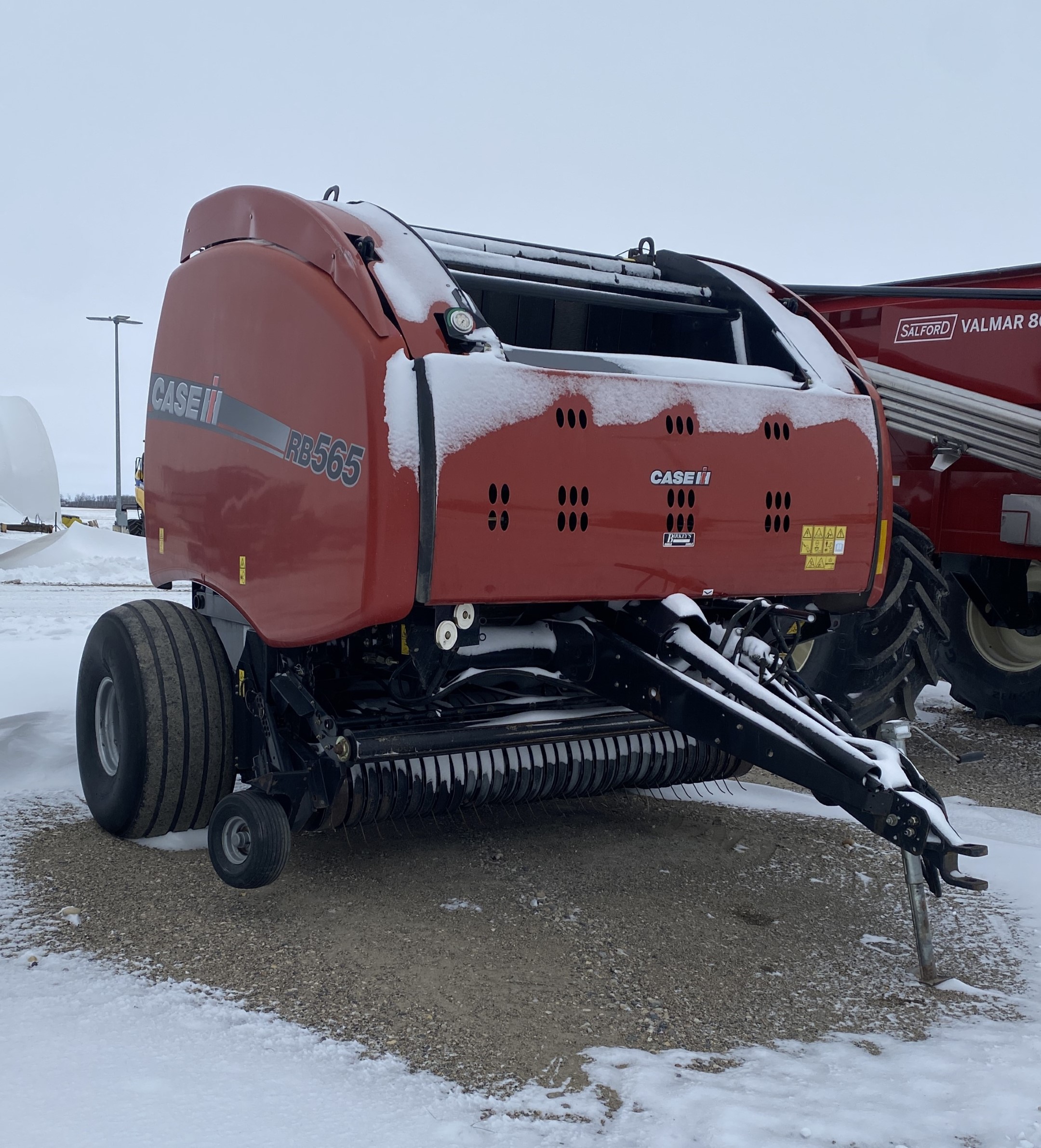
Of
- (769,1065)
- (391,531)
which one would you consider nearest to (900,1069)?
(769,1065)

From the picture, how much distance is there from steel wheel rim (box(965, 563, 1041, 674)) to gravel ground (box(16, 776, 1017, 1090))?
6.87 feet

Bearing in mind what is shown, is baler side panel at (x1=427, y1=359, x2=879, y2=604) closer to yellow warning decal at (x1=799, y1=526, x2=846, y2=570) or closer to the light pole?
yellow warning decal at (x1=799, y1=526, x2=846, y2=570)

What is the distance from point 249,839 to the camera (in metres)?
3.28

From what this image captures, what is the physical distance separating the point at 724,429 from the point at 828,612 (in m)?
0.93

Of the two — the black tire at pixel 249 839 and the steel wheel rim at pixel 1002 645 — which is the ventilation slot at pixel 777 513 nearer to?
the black tire at pixel 249 839

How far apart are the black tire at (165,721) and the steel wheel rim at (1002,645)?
3943 mm

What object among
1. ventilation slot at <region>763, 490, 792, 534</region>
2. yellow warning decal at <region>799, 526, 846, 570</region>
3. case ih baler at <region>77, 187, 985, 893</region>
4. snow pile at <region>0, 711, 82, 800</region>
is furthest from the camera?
snow pile at <region>0, 711, 82, 800</region>

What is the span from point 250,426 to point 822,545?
1.85 metres

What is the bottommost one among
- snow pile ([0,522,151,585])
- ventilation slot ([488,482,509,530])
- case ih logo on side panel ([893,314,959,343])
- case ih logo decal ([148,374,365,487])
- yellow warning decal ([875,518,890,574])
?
snow pile ([0,522,151,585])

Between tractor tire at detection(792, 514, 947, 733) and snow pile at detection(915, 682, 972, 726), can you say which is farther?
snow pile at detection(915, 682, 972, 726)

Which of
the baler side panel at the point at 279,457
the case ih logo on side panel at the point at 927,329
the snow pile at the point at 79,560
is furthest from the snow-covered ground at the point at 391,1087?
the snow pile at the point at 79,560

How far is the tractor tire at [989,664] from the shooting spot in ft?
19.0

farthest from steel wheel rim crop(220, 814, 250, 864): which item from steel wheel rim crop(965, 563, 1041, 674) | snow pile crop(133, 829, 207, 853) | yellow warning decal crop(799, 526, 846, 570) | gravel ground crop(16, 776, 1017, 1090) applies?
steel wheel rim crop(965, 563, 1041, 674)

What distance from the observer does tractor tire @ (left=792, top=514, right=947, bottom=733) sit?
4.93m
